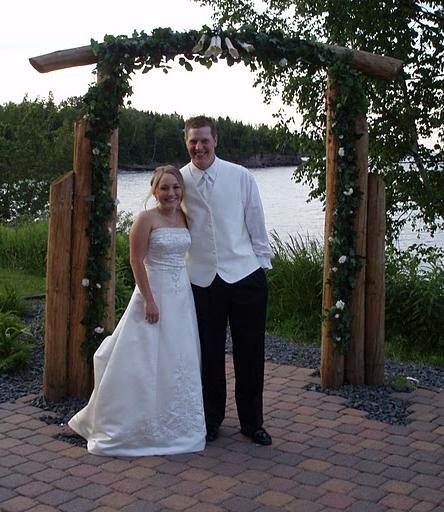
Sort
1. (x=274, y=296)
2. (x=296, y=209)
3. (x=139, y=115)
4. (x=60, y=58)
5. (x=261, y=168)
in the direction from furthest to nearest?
(x=296, y=209) < (x=139, y=115) < (x=261, y=168) < (x=274, y=296) < (x=60, y=58)

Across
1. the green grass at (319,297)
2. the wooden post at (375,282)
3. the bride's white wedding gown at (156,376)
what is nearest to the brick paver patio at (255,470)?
the bride's white wedding gown at (156,376)

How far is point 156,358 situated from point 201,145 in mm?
1383

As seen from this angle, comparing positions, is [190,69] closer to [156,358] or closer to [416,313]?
[156,358]

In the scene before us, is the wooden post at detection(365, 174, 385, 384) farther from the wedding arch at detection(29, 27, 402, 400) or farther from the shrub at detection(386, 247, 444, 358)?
the shrub at detection(386, 247, 444, 358)

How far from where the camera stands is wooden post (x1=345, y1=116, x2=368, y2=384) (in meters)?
5.96

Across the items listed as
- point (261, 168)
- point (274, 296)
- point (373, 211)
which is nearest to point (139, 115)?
point (261, 168)

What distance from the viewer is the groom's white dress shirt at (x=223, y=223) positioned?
4.84m

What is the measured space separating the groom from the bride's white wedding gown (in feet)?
0.38

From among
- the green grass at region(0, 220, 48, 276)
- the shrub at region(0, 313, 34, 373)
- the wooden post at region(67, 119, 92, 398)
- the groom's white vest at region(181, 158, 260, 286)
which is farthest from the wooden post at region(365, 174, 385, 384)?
the green grass at region(0, 220, 48, 276)

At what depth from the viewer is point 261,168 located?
38.7 feet

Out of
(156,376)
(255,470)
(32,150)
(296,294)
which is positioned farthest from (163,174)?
(32,150)

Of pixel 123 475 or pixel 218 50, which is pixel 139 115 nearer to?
pixel 218 50

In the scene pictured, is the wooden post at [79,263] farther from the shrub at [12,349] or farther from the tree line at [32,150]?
the tree line at [32,150]

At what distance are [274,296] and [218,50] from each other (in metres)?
4.47
